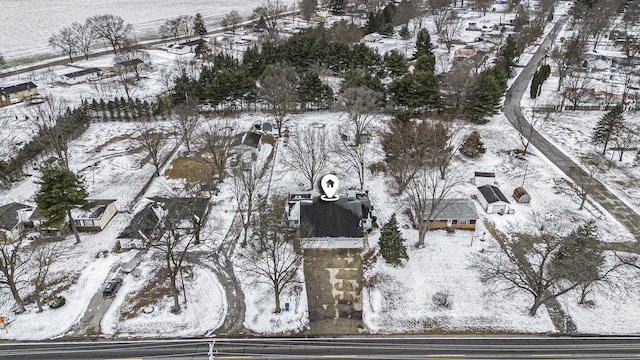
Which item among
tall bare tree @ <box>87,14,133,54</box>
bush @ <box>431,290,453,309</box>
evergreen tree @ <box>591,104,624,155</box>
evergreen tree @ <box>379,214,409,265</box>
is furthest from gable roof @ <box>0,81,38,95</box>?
evergreen tree @ <box>591,104,624,155</box>

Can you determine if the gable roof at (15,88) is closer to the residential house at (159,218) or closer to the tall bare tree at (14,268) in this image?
the tall bare tree at (14,268)

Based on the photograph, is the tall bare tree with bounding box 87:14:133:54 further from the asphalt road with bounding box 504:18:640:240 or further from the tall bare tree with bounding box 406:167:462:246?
the asphalt road with bounding box 504:18:640:240

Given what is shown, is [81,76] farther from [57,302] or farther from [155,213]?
[57,302]

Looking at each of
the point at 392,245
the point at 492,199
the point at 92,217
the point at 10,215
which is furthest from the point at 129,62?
the point at 492,199

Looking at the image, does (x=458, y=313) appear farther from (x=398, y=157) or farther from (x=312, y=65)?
(x=312, y=65)

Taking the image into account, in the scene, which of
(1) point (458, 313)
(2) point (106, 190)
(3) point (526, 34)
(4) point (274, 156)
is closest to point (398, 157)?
(4) point (274, 156)

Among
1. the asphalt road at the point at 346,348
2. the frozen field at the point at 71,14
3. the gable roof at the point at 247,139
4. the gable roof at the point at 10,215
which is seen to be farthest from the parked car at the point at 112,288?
the frozen field at the point at 71,14
